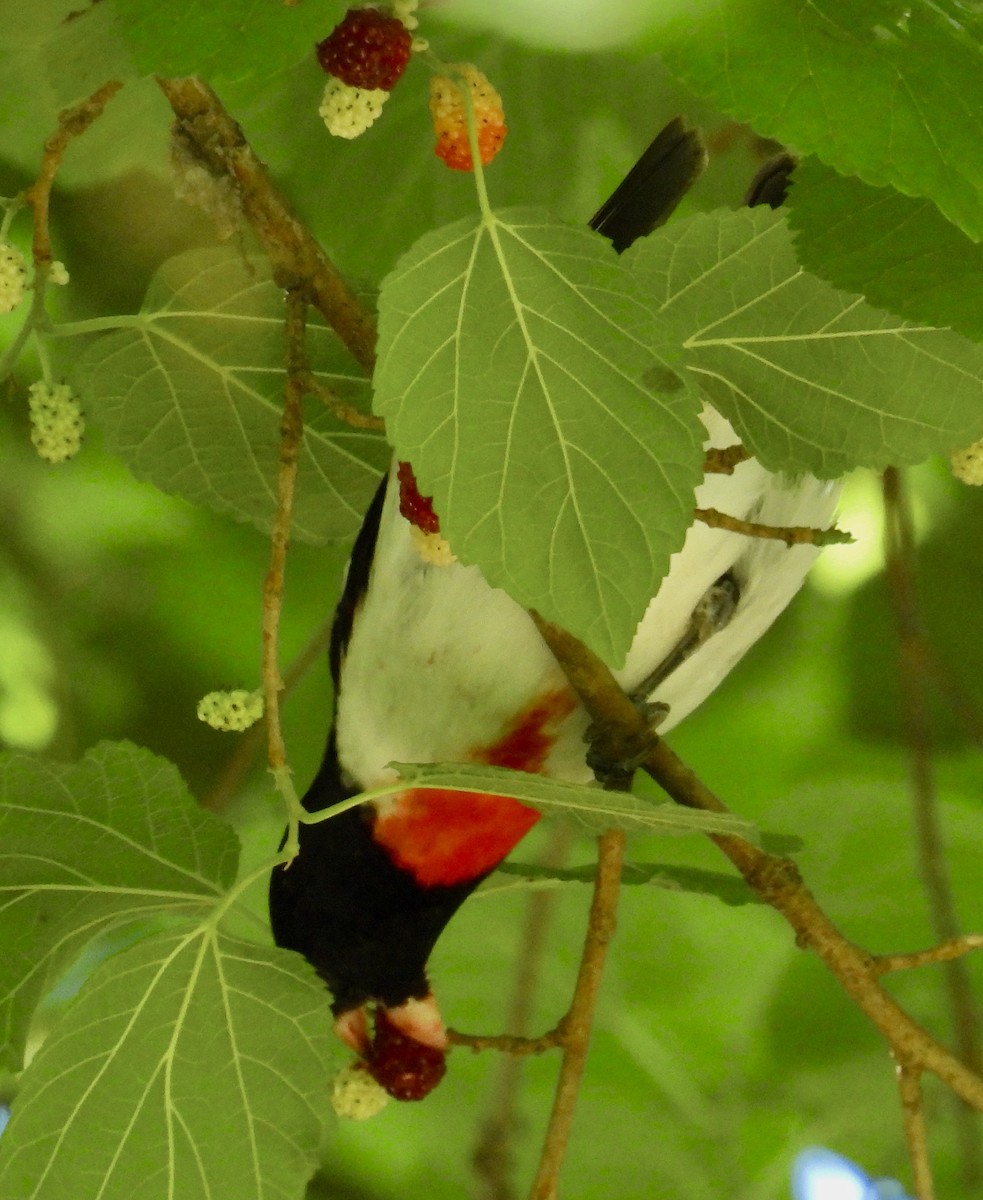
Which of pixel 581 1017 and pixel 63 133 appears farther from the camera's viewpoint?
pixel 581 1017

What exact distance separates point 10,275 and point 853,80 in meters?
0.40

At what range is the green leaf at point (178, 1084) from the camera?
630 mm

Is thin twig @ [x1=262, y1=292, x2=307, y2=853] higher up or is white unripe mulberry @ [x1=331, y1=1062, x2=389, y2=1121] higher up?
thin twig @ [x1=262, y1=292, x2=307, y2=853]

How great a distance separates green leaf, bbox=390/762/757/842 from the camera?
0.61 metres

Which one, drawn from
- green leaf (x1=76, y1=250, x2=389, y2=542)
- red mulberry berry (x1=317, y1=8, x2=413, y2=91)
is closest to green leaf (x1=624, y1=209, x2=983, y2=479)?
red mulberry berry (x1=317, y1=8, x2=413, y2=91)

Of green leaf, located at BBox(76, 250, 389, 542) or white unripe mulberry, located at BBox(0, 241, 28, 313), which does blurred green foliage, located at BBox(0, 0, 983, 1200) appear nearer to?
green leaf, located at BBox(76, 250, 389, 542)

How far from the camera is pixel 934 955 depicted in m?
0.75

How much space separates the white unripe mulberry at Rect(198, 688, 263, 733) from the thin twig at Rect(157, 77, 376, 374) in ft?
0.61

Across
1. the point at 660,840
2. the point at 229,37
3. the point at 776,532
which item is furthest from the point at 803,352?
the point at 660,840

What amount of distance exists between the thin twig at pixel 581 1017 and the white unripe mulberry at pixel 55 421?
359mm

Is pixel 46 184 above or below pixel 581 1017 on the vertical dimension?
above

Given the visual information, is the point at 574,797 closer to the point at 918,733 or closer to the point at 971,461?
the point at 971,461

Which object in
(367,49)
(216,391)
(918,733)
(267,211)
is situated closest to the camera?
(367,49)

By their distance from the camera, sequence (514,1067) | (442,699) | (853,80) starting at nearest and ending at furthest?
(853,80) → (442,699) → (514,1067)
